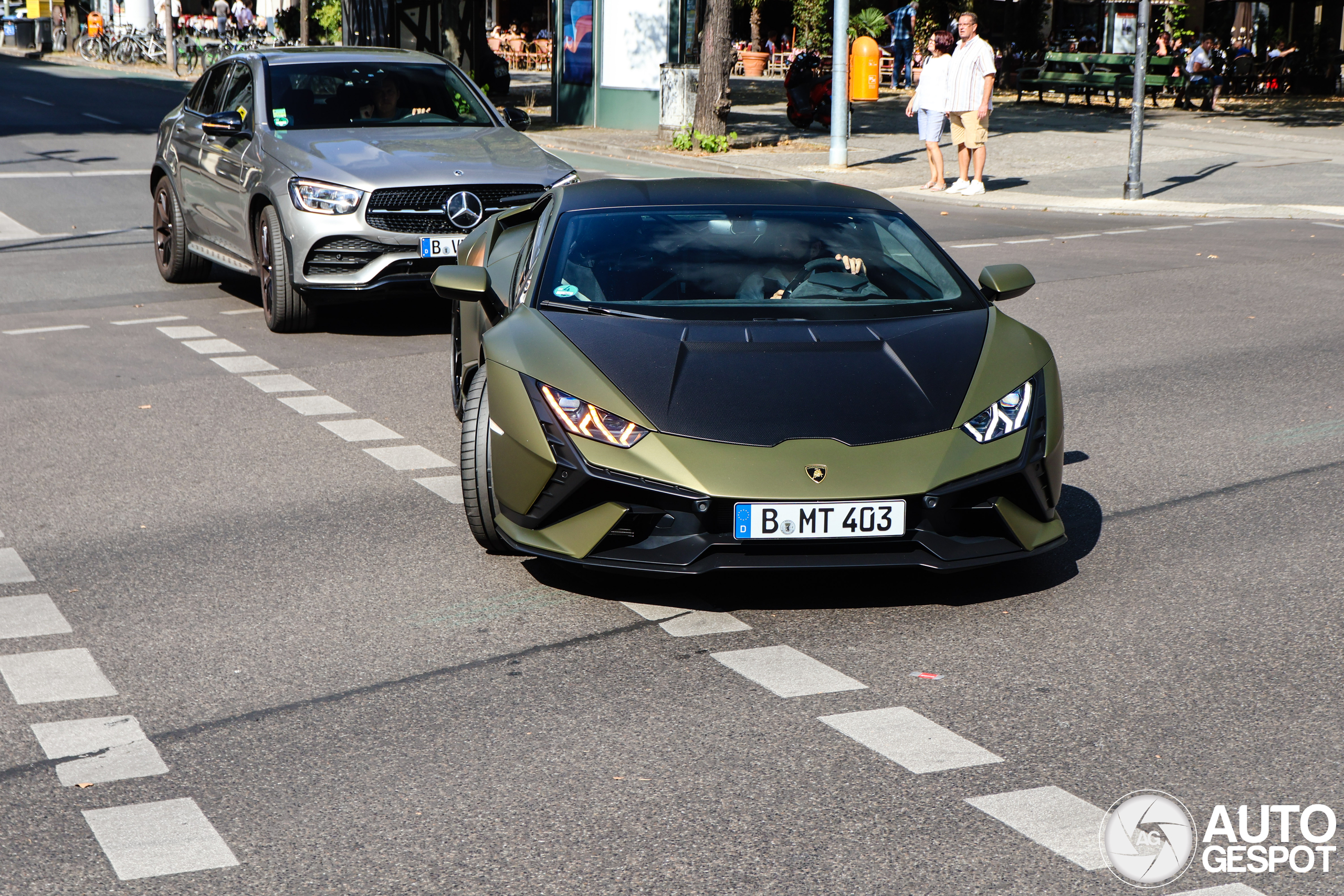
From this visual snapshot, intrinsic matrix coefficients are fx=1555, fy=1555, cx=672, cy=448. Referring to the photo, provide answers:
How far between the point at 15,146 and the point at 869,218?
22.1 metres

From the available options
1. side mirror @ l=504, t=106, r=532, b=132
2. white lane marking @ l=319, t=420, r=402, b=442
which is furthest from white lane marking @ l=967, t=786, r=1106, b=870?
side mirror @ l=504, t=106, r=532, b=132

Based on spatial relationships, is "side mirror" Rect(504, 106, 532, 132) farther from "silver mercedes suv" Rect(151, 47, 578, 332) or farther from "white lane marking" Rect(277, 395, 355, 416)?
"white lane marking" Rect(277, 395, 355, 416)

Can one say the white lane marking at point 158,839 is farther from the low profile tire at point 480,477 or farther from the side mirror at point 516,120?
the side mirror at point 516,120

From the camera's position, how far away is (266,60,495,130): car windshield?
11055 mm

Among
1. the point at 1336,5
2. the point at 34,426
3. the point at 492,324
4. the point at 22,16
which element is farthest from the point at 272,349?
the point at 22,16

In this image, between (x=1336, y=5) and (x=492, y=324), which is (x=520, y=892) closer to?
(x=492, y=324)

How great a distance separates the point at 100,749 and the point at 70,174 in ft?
61.2

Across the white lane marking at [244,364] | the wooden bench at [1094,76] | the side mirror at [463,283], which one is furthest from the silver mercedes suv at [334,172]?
the wooden bench at [1094,76]

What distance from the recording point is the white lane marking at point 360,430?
774cm

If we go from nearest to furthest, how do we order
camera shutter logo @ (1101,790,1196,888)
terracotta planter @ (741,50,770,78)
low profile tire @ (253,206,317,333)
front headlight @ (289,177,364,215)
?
1. camera shutter logo @ (1101,790,1196,888)
2. front headlight @ (289,177,364,215)
3. low profile tire @ (253,206,317,333)
4. terracotta planter @ (741,50,770,78)

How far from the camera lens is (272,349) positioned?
33.0 feet

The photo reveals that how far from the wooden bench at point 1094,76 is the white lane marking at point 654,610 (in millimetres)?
29722

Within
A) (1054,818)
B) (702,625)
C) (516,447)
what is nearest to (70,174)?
(516,447)

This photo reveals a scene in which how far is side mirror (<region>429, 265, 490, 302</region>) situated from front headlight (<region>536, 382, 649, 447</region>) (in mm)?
1122
